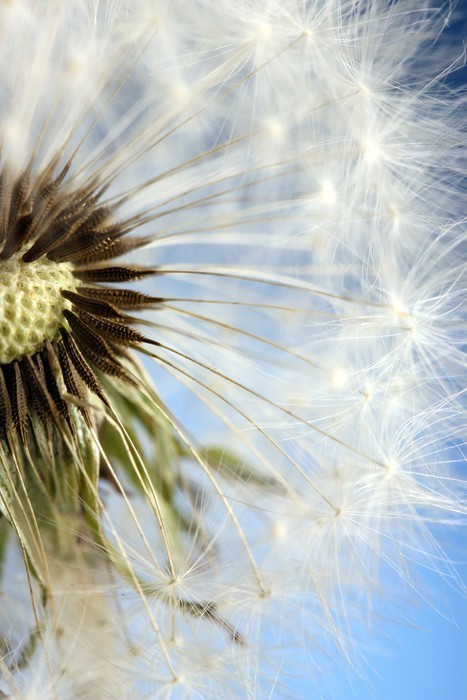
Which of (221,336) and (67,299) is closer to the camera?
(67,299)

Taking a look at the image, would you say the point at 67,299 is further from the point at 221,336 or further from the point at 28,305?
the point at 221,336

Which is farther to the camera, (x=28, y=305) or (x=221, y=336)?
(x=221, y=336)

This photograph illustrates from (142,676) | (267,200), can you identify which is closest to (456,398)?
(267,200)

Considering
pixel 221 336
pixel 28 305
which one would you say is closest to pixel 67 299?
pixel 28 305

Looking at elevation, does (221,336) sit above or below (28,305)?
above

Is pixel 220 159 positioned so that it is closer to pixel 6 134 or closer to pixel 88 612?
pixel 6 134
